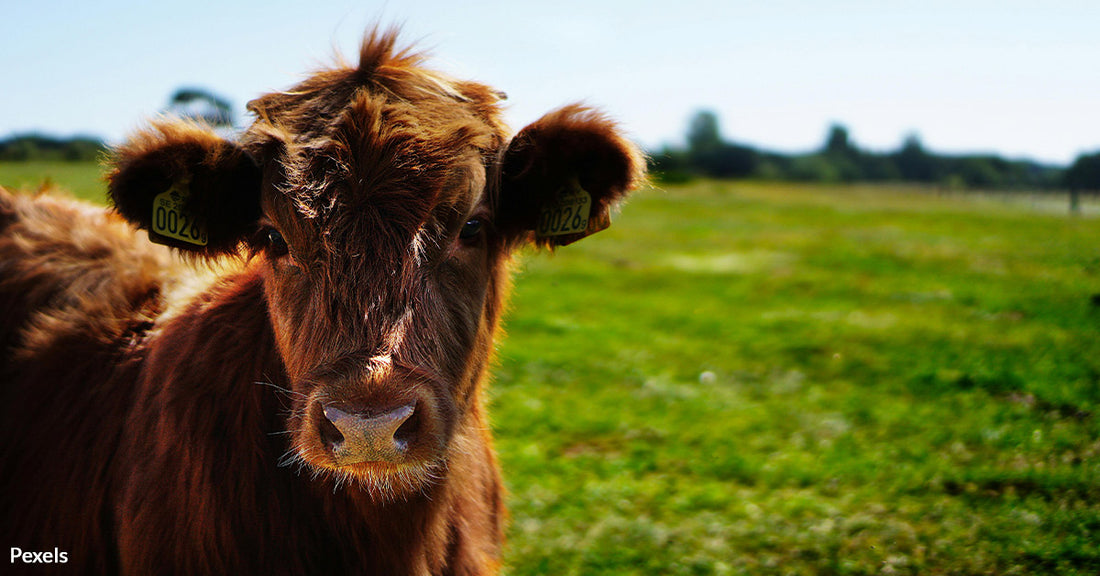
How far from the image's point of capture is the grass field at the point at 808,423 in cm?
449

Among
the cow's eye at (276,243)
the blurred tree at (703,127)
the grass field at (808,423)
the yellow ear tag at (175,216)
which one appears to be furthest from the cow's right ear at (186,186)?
the blurred tree at (703,127)

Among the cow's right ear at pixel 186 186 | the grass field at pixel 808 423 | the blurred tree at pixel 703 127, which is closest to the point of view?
Result: the cow's right ear at pixel 186 186

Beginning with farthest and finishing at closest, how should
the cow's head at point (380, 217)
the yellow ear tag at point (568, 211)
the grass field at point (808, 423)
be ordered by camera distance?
the grass field at point (808, 423) < the yellow ear tag at point (568, 211) < the cow's head at point (380, 217)

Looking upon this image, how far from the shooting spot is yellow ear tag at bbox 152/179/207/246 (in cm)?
252

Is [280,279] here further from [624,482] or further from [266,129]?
[624,482]

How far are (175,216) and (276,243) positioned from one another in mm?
430

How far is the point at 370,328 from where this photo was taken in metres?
2.11

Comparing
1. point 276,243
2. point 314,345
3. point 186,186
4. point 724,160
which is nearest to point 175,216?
point 186,186

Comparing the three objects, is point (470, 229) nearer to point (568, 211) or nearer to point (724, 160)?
point (568, 211)

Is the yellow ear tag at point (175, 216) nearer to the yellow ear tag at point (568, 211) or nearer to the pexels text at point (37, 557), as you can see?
the yellow ear tag at point (568, 211)

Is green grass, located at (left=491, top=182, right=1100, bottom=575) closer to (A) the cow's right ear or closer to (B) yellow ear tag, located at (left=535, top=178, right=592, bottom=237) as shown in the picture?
(B) yellow ear tag, located at (left=535, top=178, right=592, bottom=237)

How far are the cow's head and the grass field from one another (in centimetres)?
127

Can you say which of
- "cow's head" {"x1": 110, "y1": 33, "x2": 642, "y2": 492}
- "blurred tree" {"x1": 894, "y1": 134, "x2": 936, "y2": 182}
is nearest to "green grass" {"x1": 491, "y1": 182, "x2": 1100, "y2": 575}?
"cow's head" {"x1": 110, "y1": 33, "x2": 642, "y2": 492}

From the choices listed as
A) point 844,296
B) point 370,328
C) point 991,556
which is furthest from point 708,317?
point 370,328
